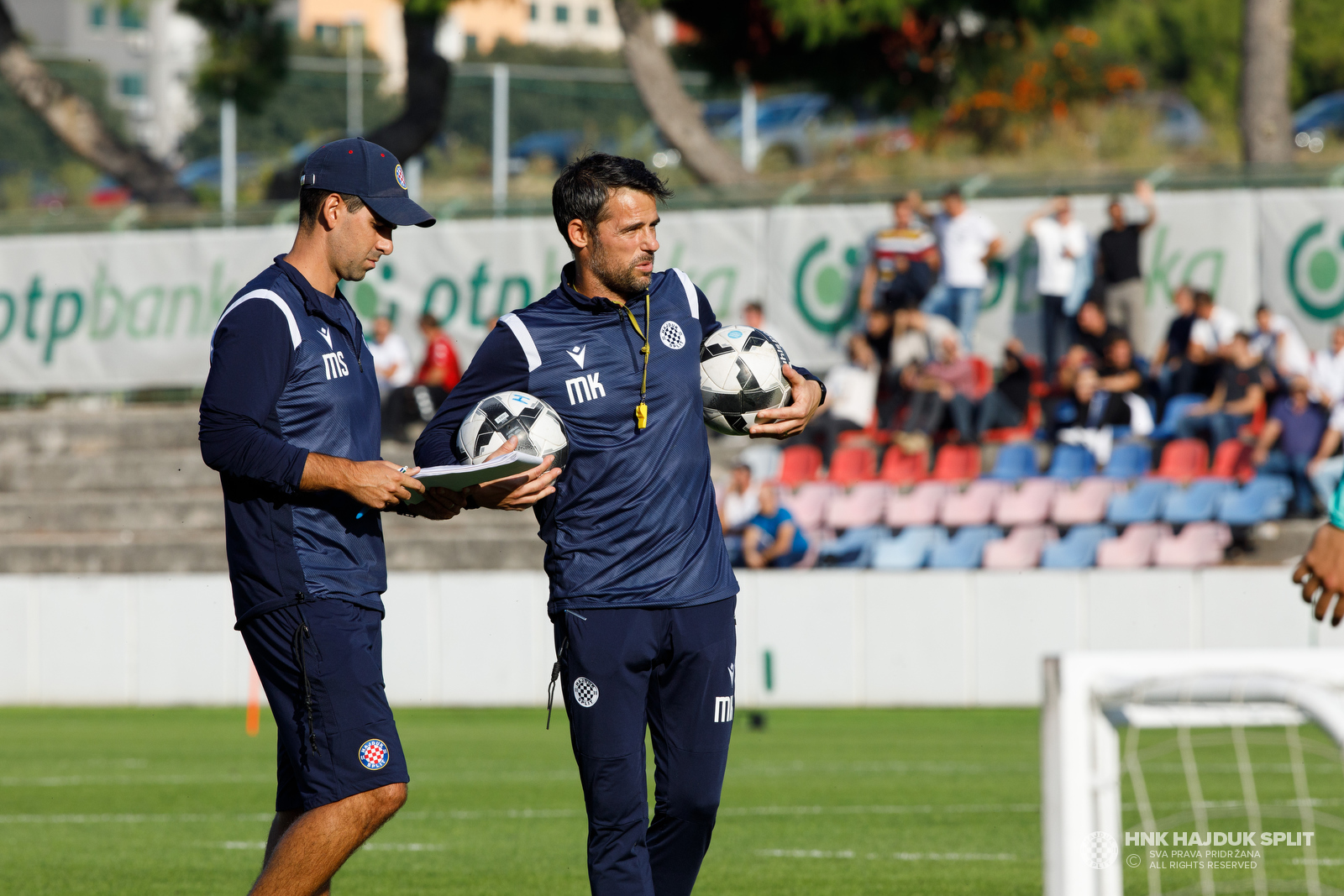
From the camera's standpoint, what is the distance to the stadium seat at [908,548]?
17.3 meters

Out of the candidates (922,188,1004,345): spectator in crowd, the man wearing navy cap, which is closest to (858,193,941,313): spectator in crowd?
(922,188,1004,345): spectator in crowd

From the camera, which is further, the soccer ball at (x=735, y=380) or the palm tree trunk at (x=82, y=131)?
the palm tree trunk at (x=82, y=131)

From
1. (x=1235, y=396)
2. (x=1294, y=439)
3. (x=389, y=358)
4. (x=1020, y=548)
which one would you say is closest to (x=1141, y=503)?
(x=1020, y=548)

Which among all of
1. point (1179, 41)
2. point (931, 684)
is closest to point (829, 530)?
point (931, 684)

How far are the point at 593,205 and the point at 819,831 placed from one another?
468 cm

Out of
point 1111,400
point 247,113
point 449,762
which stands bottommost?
point 449,762

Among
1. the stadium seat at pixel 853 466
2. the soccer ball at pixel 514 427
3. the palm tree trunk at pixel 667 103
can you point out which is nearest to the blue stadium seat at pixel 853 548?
the stadium seat at pixel 853 466

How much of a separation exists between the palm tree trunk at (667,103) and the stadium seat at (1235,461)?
9.38m

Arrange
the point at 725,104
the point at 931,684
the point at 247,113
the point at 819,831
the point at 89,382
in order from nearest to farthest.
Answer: the point at 819,831
the point at 931,684
the point at 89,382
the point at 247,113
the point at 725,104

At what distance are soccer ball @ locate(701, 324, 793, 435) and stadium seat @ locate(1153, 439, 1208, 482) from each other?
1205 cm

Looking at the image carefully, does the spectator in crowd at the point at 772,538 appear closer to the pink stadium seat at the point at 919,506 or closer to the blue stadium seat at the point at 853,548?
the blue stadium seat at the point at 853,548

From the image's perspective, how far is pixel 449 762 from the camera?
12.1 meters

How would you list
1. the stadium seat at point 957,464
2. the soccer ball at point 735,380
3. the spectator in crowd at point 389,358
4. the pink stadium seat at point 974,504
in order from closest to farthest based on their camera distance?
the soccer ball at point 735,380
the pink stadium seat at point 974,504
the stadium seat at point 957,464
the spectator in crowd at point 389,358

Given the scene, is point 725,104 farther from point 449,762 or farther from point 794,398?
point 794,398
